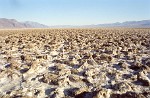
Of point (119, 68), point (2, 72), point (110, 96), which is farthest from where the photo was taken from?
point (119, 68)

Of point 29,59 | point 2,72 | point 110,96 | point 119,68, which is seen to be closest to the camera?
point 110,96

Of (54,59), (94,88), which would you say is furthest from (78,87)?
(54,59)

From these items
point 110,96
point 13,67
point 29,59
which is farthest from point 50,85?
point 29,59

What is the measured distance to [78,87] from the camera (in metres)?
5.49

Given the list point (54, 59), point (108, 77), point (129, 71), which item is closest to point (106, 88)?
point (108, 77)

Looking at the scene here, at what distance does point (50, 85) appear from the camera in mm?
5668

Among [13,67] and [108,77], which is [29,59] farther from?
[108,77]

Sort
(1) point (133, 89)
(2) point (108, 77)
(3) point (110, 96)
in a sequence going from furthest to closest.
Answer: (2) point (108, 77)
(1) point (133, 89)
(3) point (110, 96)

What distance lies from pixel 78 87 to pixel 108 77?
0.98m

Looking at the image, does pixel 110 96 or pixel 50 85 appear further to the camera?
pixel 50 85

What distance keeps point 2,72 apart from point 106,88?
2.79m

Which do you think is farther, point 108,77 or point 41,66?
point 41,66

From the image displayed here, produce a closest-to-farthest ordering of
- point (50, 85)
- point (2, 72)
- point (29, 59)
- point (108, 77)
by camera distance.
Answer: point (50, 85), point (108, 77), point (2, 72), point (29, 59)

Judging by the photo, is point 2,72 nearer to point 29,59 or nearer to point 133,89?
point 29,59
